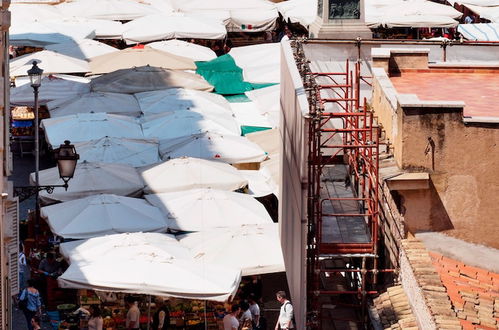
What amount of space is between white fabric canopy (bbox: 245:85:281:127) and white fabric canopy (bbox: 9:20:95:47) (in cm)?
1070

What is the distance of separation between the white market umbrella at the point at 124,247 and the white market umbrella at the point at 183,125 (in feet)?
28.5

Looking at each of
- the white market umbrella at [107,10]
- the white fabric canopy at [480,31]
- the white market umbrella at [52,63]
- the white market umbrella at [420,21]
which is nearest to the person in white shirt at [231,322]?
the white market umbrella at [52,63]

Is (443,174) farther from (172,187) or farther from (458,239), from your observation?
(172,187)

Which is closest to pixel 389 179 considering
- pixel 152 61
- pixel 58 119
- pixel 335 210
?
pixel 335 210

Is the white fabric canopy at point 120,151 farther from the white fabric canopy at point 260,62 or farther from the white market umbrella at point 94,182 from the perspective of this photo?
the white fabric canopy at point 260,62

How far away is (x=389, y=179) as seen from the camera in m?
19.9

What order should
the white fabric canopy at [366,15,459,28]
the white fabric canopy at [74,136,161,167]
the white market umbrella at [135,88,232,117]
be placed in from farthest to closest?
1. the white fabric canopy at [366,15,459,28]
2. the white market umbrella at [135,88,232,117]
3. the white fabric canopy at [74,136,161,167]

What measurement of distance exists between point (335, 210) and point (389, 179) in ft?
11.4

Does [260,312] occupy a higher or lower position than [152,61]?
lower

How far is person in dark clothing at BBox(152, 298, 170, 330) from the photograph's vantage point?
23.8m

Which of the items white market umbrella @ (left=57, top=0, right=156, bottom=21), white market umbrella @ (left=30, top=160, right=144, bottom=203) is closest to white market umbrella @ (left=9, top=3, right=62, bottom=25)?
white market umbrella @ (left=57, top=0, right=156, bottom=21)

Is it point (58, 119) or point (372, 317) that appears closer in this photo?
point (372, 317)

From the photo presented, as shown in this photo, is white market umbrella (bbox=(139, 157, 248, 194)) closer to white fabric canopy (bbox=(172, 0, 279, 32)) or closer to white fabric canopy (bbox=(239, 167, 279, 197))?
white fabric canopy (bbox=(239, 167, 279, 197))

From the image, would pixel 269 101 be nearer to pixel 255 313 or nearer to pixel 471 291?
pixel 255 313
